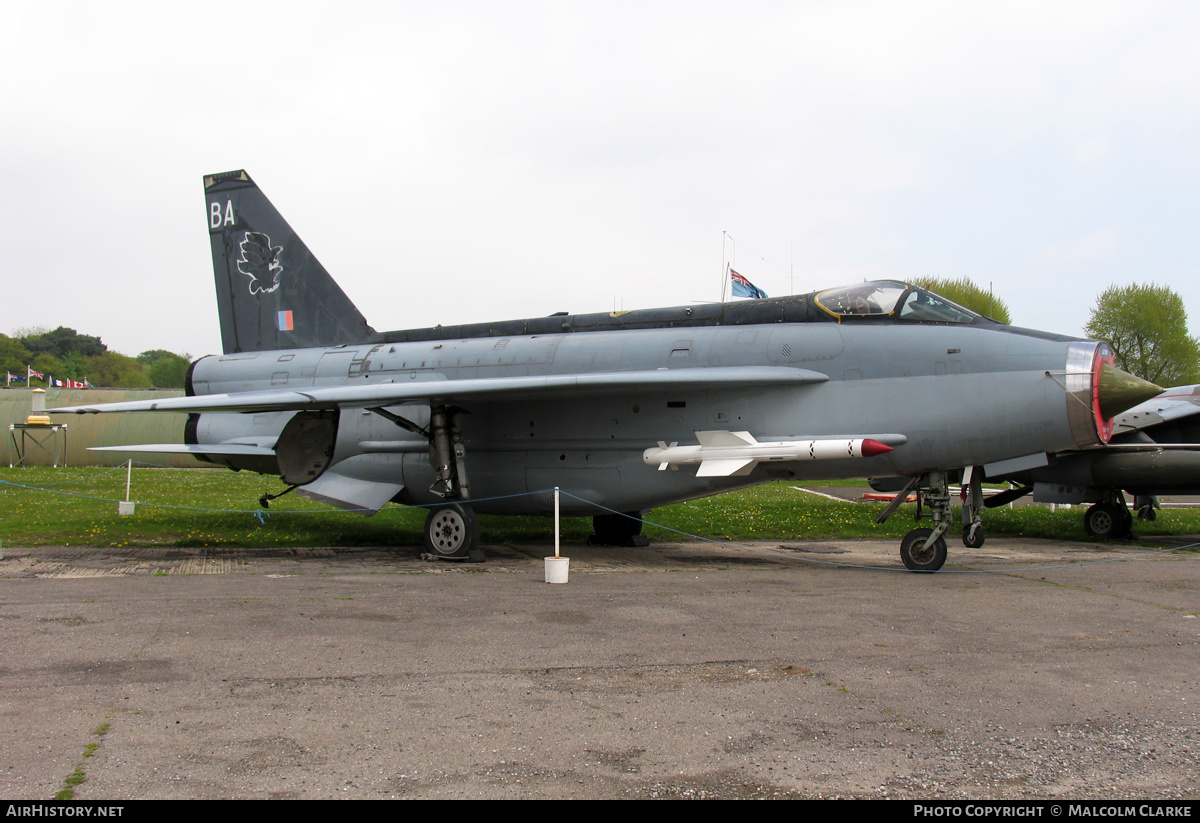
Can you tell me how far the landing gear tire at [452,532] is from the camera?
1011 centimetres

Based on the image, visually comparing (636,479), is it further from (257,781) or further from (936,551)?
(257,781)

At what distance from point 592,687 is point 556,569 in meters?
3.50

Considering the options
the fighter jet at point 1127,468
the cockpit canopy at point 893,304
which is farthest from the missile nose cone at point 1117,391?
the fighter jet at point 1127,468

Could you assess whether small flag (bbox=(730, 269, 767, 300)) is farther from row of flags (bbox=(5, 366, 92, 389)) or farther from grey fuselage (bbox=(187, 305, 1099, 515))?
row of flags (bbox=(5, 366, 92, 389))

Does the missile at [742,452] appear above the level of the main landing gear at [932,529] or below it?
above

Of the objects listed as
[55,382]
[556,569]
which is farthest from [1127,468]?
[55,382]

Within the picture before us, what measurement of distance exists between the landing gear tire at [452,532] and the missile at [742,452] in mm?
2325

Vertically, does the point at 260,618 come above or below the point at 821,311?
below

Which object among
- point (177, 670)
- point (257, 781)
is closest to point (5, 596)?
point (177, 670)

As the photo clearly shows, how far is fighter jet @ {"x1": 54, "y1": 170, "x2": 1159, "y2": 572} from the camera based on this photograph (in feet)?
28.9

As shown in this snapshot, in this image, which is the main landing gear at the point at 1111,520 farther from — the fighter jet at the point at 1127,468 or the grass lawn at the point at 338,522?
the grass lawn at the point at 338,522

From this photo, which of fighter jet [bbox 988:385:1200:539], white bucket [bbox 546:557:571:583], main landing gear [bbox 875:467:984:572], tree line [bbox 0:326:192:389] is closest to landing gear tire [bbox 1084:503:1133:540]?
fighter jet [bbox 988:385:1200:539]

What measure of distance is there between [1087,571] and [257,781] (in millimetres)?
9437
